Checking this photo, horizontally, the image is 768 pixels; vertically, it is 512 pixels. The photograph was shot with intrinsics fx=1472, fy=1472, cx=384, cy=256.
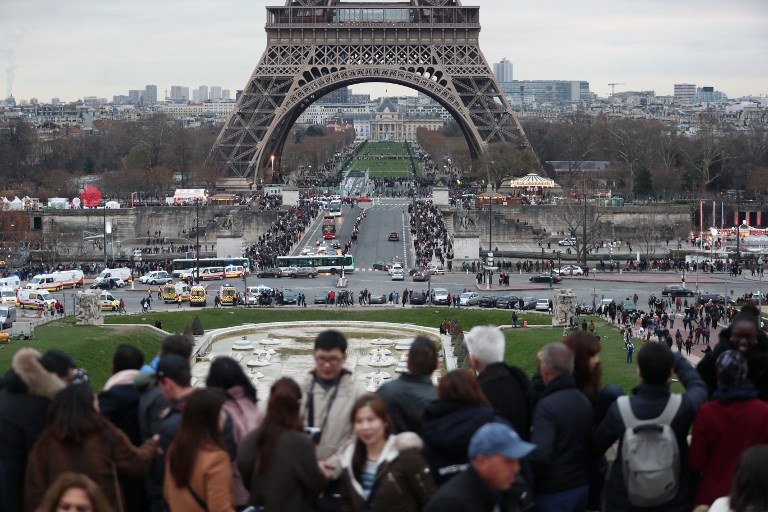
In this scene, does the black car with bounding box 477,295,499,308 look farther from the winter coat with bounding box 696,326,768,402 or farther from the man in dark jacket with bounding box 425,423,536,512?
the man in dark jacket with bounding box 425,423,536,512

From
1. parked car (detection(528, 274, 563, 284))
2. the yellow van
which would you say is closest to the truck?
the yellow van

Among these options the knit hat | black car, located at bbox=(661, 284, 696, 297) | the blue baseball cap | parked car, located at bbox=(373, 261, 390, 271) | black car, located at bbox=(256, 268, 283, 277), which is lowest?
black car, located at bbox=(661, 284, 696, 297)

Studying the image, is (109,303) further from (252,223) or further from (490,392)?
(490,392)

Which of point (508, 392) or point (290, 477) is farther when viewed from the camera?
point (508, 392)

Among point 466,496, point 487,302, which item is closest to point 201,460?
point 466,496

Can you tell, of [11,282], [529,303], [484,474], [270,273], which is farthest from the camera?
[270,273]

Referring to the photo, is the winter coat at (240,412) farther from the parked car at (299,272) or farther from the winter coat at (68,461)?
the parked car at (299,272)

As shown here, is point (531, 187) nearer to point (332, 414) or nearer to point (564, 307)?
point (564, 307)

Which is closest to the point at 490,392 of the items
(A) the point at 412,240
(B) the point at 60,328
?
(B) the point at 60,328
